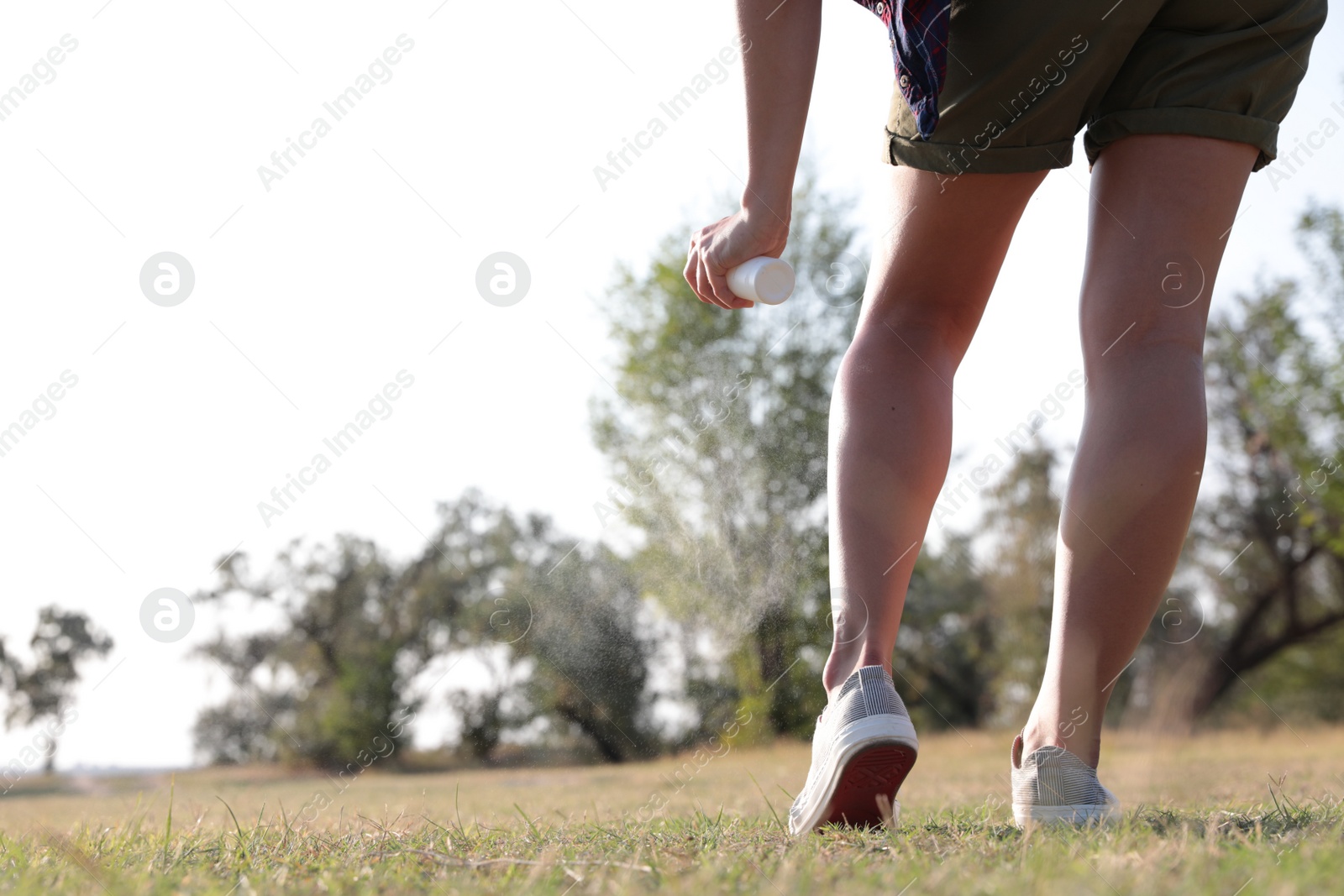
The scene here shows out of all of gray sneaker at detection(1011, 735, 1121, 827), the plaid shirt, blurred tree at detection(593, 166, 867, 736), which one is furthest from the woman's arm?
blurred tree at detection(593, 166, 867, 736)

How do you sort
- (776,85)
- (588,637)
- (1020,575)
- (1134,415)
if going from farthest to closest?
1. (1020,575)
2. (588,637)
3. (776,85)
4. (1134,415)

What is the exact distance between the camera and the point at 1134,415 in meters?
1.28

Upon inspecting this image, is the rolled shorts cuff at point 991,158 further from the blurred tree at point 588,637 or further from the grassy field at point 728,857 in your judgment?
the blurred tree at point 588,637

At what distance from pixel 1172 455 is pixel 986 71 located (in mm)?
588

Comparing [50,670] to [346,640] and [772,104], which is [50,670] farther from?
[772,104]

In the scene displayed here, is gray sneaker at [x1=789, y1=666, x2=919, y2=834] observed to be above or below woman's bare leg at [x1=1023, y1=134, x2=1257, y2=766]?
below

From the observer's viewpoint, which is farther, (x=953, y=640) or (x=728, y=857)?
(x=953, y=640)

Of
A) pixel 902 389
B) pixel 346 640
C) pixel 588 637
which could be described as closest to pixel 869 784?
pixel 902 389

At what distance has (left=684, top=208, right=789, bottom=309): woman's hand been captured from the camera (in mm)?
1448

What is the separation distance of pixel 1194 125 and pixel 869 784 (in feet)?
3.28

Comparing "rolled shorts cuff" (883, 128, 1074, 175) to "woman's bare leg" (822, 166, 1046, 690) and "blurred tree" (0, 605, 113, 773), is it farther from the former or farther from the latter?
"blurred tree" (0, 605, 113, 773)

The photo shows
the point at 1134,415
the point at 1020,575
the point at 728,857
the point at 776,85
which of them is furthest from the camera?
the point at 1020,575

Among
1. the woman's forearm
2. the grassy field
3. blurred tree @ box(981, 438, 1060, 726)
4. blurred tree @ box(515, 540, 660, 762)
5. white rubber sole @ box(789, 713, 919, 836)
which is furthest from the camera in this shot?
blurred tree @ box(981, 438, 1060, 726)

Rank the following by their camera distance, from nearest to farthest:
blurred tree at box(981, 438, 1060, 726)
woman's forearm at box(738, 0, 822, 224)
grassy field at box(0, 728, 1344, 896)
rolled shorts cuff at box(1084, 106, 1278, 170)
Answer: grassy field at box(0, 728, 1344, 896) → rolled shorts cuff at box(1084, 106, 1278, 170) → woman's forearm at box(738, 0, 822, 224) → blurred tree at box(981, 438, 1060, 726)
